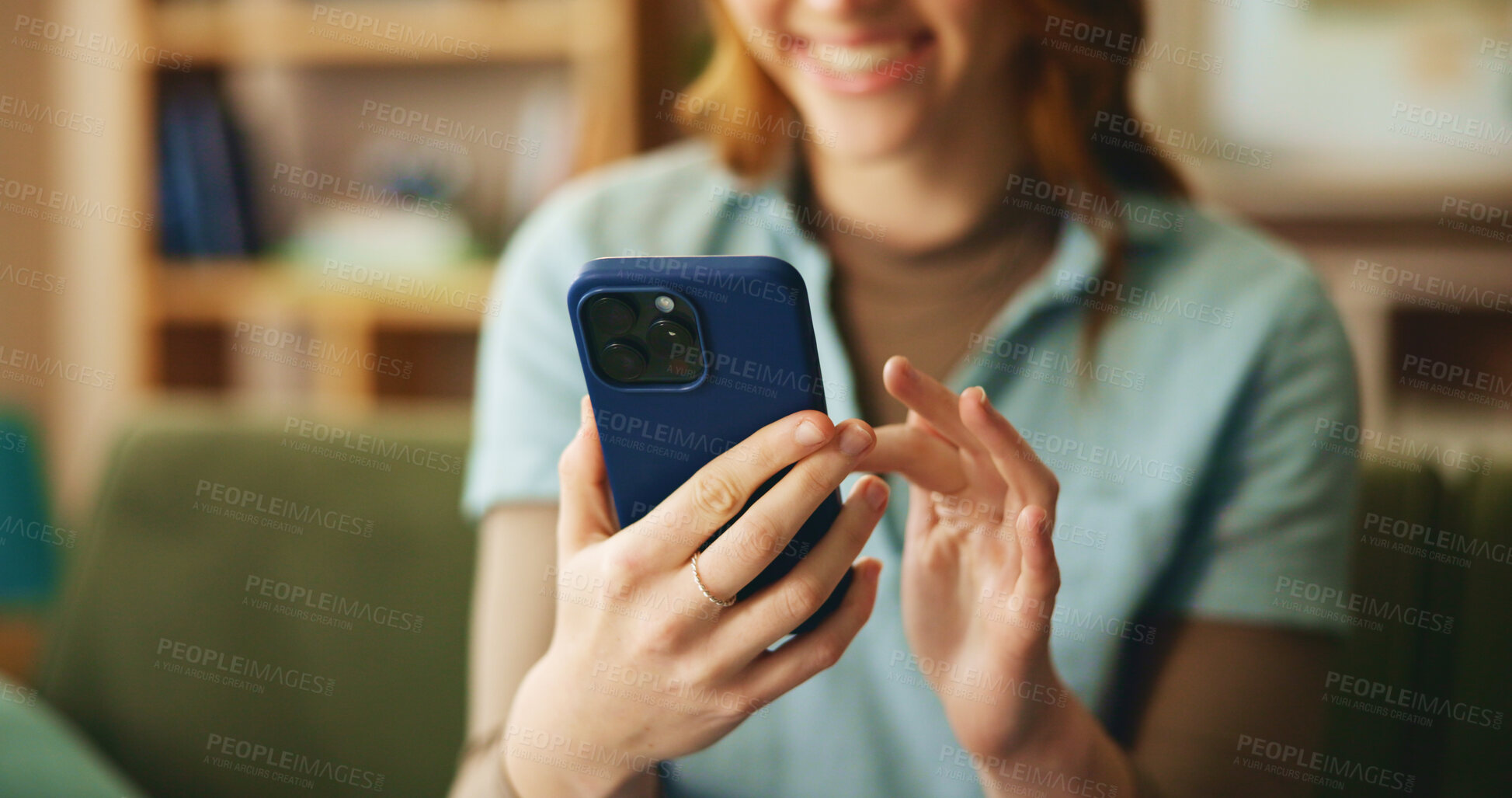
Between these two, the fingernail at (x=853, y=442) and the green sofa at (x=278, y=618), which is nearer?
the fingernail at (x=853, y=442)

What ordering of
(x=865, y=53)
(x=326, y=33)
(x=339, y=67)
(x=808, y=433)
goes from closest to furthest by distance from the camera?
(x=808, y=433) < (x=865, y=53) < (x=326, y=33) < (x=339, y=67)

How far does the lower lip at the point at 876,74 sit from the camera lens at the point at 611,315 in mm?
249

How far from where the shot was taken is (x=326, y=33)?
1532 mm

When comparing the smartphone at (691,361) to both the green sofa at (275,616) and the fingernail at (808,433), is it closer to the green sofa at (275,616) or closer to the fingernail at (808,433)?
the fingernail at (808,433)

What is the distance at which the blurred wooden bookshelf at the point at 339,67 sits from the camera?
4.75ft

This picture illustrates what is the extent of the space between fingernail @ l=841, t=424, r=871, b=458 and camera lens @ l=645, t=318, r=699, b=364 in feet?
0.18

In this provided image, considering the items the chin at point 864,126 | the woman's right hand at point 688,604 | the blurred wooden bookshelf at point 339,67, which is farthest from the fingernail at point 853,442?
the blurred wooden bookshelf at point 339,67

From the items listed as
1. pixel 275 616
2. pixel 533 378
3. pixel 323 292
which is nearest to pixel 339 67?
pixel 323 292

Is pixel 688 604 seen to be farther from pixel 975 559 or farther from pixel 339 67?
pixel 339 67

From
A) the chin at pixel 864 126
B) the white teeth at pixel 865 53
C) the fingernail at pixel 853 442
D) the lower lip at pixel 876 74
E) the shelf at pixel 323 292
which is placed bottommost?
the shelf at pixel 323 292

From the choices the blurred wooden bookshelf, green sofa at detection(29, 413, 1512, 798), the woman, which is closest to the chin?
the woman

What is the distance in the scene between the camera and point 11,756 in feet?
1.99

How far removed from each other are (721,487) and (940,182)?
1.02ft

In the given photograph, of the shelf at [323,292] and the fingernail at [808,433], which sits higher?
the fingernail at [808,433]
